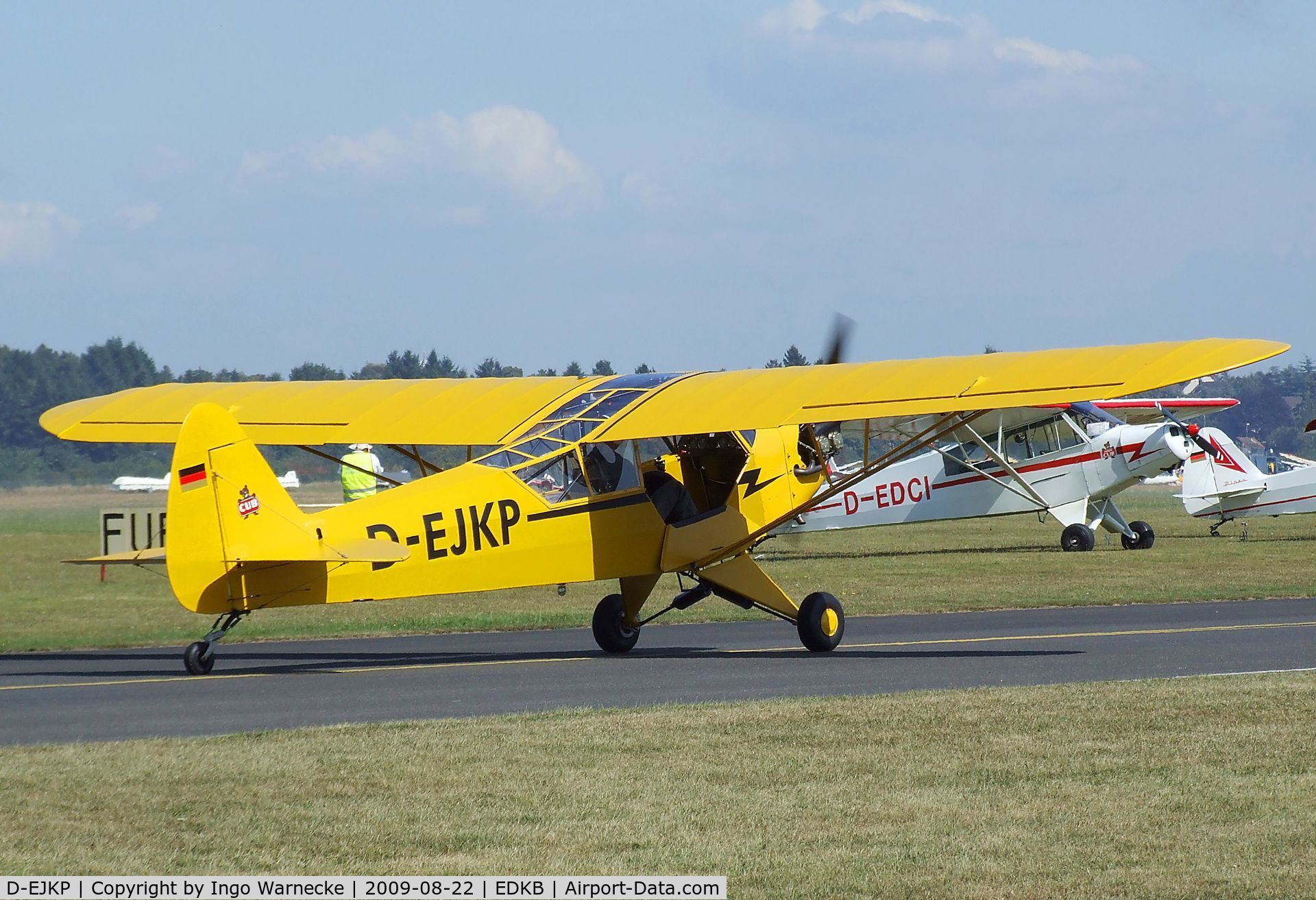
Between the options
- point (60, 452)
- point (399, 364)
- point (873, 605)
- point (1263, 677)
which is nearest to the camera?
point (1263, 677)

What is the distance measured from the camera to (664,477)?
46.3 ft

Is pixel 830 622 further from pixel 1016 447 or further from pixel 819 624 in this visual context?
pixel 1016 447

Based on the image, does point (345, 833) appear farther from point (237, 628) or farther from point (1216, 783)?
point (237, 628)

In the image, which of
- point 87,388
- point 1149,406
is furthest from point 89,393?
point 1149,406

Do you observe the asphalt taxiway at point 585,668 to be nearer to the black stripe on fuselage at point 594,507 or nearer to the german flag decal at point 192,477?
the black stripe on fuselage at point 594,507

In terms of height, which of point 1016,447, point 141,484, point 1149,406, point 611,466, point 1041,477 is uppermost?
point 141,484

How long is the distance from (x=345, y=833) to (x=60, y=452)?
73.2 metres

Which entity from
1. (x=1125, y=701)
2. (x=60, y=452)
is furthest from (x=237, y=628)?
Answer: (x=60, y=452)

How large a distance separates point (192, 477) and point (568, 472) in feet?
11.2

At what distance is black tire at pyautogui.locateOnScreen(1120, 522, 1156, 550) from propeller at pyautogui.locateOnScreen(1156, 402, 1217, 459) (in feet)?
7.12

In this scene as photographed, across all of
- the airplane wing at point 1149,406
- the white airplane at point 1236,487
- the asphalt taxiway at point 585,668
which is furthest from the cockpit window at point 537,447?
the white airplane at point 1236,487

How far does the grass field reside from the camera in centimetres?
1769

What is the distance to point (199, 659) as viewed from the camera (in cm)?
1267

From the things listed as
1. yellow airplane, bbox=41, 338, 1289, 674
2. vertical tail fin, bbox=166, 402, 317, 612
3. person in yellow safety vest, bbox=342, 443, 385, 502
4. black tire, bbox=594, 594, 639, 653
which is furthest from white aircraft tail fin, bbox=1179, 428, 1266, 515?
vertical tail fin, bbox=166, 402, 317, 612
